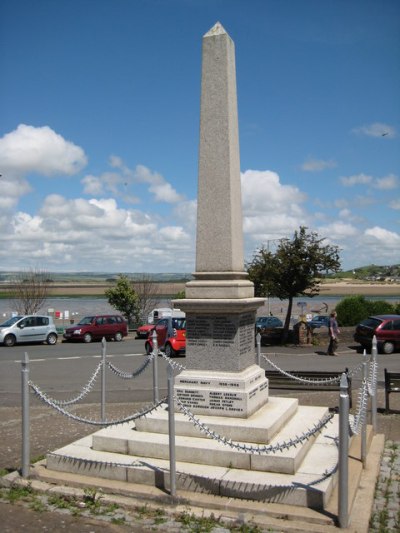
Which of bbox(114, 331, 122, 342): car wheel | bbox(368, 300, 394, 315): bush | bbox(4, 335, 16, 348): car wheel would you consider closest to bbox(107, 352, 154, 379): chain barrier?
bbox(4, 335, 16, 348): car wheel

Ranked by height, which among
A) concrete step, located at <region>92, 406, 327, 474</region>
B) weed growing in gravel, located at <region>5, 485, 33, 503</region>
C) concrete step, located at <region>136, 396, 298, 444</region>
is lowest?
weed growing in gravel, located at <region>5, 485, 33, 503</region>

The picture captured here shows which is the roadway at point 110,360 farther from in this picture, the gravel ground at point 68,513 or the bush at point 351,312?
the bush at point 351,312

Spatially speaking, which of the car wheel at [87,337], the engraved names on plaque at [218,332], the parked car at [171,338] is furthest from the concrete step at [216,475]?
the car wheel at [87,337]

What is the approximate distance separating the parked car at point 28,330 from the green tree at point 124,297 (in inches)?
384

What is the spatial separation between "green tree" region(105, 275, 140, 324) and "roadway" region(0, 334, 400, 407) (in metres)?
9.50

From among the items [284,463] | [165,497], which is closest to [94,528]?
[165,497]

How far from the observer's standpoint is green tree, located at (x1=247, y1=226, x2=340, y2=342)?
24.5m

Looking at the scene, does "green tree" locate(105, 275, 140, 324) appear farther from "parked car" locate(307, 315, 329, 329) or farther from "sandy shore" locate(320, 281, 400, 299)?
"sandy shore" locate(320, 281, 400, 299)

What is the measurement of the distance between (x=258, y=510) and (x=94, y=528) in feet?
5.70

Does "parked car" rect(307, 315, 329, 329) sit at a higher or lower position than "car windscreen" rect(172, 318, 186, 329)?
lower

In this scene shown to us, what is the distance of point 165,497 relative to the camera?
6.40 metres

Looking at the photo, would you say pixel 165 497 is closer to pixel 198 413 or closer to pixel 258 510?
pixel 258 510

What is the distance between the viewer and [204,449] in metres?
6.97

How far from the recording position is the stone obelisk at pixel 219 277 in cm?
783
